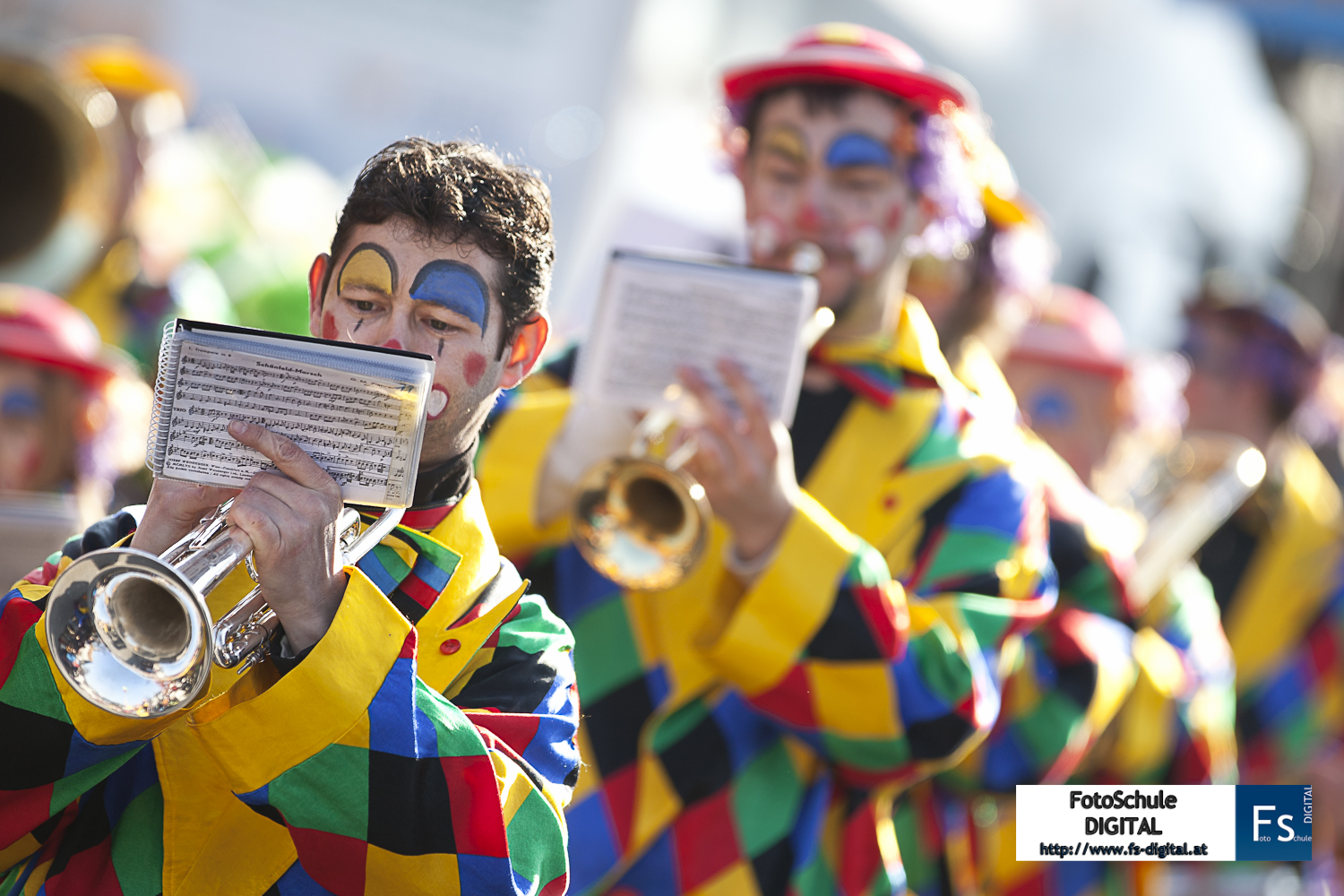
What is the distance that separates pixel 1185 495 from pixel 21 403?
136 inches

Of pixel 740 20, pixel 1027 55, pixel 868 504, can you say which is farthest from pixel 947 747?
pixel 1027 55

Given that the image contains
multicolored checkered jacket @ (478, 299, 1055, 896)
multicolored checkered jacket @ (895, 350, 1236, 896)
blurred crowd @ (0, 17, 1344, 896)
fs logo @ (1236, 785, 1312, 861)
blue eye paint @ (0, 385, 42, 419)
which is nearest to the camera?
fs logo @ (1236, 785, 1312, 861)

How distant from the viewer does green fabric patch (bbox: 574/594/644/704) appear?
2375mm

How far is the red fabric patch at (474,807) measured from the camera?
4.09 ft

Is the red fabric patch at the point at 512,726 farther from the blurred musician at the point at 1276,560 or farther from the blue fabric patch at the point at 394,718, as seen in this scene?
the blurred musician at the point at 1276,560

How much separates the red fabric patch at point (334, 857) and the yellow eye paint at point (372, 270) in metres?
0.46

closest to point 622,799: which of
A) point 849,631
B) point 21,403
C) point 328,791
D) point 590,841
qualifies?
point 590,841

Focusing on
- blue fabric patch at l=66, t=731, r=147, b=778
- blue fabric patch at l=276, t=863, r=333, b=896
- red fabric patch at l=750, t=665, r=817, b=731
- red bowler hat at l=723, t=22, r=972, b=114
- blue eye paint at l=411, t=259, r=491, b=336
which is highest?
red bowler hat at l=723, t=22, r=972, b=114

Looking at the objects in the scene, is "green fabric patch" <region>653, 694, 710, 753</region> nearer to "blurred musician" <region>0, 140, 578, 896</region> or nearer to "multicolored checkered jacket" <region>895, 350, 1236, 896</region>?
"multicolored checkered jacket" <region>895, 350, 1236, 896</region>

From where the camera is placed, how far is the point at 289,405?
1142 mm

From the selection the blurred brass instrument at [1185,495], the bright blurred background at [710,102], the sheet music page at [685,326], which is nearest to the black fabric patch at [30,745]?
the sheet music page at [685,326]

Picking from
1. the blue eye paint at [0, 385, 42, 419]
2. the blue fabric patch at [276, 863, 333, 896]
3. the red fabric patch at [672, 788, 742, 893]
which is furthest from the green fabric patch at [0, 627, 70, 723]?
the blue eye paint at [0, 385, 42, 419]

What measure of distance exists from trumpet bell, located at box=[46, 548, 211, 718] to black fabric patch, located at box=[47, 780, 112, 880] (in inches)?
9.1

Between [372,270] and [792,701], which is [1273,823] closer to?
[792,701]
